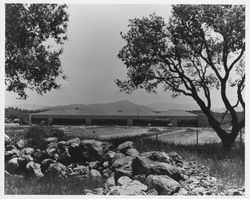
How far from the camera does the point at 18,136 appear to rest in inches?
392

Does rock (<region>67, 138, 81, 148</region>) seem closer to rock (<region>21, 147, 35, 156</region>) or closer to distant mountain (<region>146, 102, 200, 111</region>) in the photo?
rock (<region>21, 147, 35, 156</region>)

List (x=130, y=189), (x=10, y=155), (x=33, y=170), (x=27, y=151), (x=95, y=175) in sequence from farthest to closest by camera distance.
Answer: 1. (x=27, y=151)
2. (x=10, y=155)
3. (x=33, y=170)
4. (x=95, y=175)
5. (x=130, y=189)

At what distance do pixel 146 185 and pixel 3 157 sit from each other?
3.87 m

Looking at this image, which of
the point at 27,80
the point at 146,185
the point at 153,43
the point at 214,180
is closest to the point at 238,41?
the point at 153,43

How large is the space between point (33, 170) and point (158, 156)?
3366 mm

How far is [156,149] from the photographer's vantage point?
10.0 m

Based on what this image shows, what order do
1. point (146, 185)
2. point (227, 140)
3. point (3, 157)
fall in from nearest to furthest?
point (146, 185) → point (3, 157) → point (227, 140)

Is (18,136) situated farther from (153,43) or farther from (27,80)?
(153,43)

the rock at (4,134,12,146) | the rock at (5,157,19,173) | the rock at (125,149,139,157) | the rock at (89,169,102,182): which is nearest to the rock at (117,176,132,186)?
the rock at (89,169,102,182)

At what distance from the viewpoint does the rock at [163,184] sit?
8.65 metres

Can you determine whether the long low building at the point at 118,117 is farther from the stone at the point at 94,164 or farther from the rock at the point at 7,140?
the stone at the point at 94,164

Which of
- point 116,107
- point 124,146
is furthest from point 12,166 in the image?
point 116,107

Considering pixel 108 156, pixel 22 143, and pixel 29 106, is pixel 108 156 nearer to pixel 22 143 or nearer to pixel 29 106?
pixel 22 143

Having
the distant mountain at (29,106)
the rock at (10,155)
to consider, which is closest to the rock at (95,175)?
the rock at (10,155)
